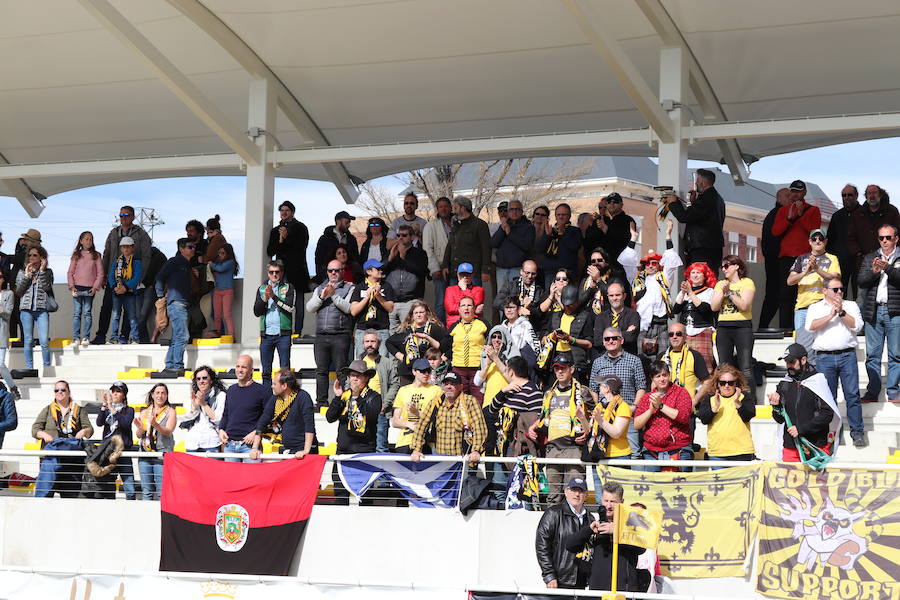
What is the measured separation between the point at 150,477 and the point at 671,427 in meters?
5.02

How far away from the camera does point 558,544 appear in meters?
8.72

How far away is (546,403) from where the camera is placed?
33.3 ft

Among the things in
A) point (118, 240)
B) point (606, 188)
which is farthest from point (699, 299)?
Result: point (606, 188)

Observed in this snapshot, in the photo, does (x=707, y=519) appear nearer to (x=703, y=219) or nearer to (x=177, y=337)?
(x=703, y=219)

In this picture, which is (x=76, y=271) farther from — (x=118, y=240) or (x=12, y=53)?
(x=12, y=53)

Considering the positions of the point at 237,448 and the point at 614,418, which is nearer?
the point at 614,418

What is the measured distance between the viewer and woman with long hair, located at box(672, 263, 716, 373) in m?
11.8

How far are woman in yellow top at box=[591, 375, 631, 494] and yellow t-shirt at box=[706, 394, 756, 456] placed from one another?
718 mm

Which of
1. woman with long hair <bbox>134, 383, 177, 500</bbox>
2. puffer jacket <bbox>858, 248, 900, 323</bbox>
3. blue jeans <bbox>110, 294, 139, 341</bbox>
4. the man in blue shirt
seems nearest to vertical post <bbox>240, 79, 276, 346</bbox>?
the man in blue shirt

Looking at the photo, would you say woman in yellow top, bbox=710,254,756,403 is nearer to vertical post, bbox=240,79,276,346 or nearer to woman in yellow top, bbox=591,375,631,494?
woman in yellow top, bbox=591,375,631,494

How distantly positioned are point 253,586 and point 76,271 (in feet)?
30.4

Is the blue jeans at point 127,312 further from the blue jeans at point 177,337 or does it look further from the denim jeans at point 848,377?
the denim jeans at point 848,377

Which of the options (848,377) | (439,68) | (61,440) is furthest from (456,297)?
(61,440)

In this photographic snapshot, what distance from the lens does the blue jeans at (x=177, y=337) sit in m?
15.0
